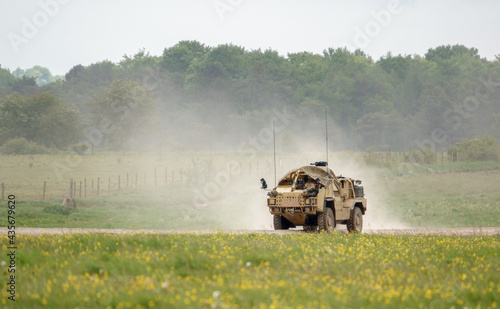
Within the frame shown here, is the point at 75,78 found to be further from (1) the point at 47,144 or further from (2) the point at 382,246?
(2) the point at 382,246

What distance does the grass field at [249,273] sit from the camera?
11297mm

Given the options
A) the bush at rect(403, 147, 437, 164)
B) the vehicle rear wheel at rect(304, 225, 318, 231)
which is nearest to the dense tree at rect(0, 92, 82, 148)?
the bush at rect(403, 147, 437, 164)

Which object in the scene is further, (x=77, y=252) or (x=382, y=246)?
(x=382, y=246)

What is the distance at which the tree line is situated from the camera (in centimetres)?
11650

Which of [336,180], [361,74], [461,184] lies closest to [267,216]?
[336,180]

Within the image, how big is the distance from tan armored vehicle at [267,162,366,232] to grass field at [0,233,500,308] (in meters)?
4.70

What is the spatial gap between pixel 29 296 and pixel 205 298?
3459 millimetres

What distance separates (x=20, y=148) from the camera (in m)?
91.9

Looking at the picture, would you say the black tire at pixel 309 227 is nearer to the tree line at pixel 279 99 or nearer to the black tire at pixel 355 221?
the black tire at pixel 355 221

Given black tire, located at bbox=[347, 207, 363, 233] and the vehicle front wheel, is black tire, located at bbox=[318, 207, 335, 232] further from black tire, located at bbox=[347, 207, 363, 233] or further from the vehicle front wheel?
black tire, located at bbox=[347, 207, 363, 233]

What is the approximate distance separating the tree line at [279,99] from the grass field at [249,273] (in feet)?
309

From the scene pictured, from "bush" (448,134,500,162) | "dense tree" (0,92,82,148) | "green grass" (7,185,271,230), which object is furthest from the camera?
"dense tree" (0,92,82,148)

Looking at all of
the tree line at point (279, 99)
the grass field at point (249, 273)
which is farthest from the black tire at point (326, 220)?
the tree line at point (279, 99)

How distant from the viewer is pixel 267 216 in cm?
4416
